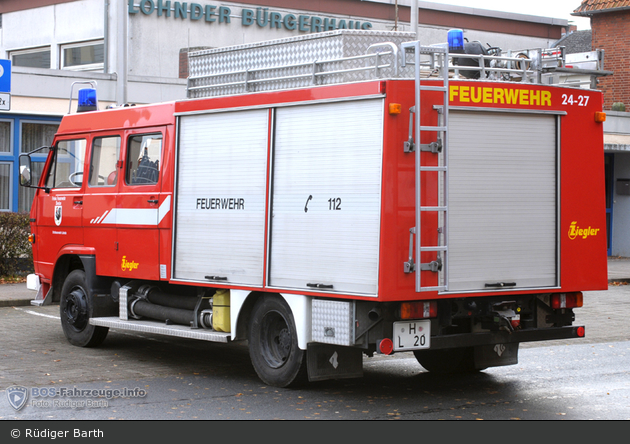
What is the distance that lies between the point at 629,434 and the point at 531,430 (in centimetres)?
73

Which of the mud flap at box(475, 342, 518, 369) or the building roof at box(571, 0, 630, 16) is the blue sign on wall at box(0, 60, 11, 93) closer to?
the mud flap at box(475, 342, 518, 369)

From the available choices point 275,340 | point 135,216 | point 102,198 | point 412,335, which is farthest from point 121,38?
point 412,335

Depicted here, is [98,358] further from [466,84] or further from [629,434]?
[629,434]

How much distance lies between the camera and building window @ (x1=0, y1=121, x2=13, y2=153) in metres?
20.9

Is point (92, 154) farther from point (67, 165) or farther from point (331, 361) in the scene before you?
point (331, 361)

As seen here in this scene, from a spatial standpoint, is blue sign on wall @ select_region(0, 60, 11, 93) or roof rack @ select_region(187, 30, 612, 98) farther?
blue sign on wall @ select_region(0, 60, 11, 93)

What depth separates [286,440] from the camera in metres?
6.62

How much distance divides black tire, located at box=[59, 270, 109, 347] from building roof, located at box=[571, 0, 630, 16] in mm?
23195

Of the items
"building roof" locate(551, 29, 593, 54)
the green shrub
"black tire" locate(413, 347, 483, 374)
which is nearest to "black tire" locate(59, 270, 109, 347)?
"black tire" locate(413, 347, 483, 374)

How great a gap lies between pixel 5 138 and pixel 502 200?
620 inches

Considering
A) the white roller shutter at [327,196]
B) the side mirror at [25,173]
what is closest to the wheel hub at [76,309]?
the side mirror at [25,173]

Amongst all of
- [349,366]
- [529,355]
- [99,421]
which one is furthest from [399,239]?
[529,355]

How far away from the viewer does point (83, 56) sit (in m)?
24.8

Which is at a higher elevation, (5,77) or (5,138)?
(5,77)
